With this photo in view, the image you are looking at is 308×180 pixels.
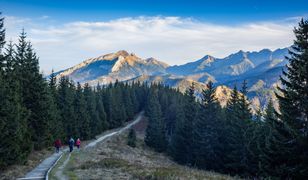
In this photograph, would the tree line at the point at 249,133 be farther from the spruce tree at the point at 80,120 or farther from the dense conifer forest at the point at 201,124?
the spruce tree at the point at 80,120

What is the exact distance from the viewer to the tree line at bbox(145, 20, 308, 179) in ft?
80.2

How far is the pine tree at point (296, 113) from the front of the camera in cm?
A: 2348

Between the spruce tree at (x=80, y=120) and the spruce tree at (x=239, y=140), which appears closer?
the spruce tree at (x=239, y=140)

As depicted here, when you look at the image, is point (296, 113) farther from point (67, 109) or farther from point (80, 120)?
point (80, 120)

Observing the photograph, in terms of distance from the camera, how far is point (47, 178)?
66.3 feet

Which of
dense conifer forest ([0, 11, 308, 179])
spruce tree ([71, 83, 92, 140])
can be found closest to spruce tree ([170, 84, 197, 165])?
dense conifer forest ([0, 11, 308, 179])

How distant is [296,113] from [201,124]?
29509mm

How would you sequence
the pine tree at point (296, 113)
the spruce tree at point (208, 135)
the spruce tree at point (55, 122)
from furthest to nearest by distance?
the spruce tree at point (208, 135)
the spruce tree at point (55, 122)
the pine tree at point (296, 113)

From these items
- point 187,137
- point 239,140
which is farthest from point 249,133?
point 187,137

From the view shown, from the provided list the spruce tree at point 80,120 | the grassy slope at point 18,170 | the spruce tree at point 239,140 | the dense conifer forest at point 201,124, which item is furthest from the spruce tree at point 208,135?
the grassy slope at point 18,170

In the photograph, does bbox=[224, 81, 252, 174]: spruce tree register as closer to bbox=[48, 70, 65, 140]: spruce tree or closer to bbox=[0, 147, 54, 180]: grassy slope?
bbox=[48, 70, 65, 140]: spruce tree

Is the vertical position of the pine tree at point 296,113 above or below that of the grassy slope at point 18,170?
above

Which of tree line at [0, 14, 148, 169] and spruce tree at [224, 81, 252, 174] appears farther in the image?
spruce tree at [224, 81, 252, 174]

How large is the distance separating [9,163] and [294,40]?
77.6ft
